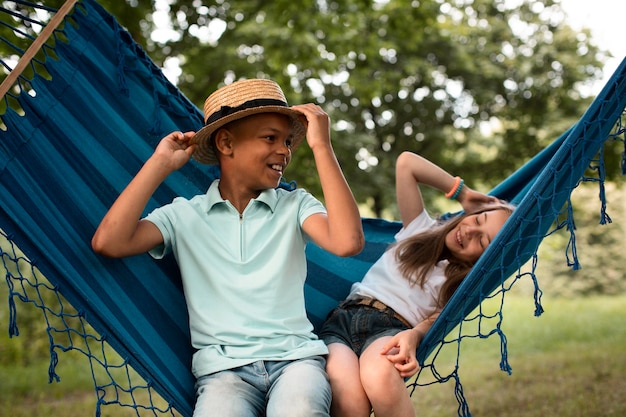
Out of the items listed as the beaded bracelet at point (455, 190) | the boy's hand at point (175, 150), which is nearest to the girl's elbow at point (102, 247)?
the boy's hand at point (175, 150)

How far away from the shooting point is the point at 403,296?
2.26 metres

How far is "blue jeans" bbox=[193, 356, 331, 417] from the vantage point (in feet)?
5.26

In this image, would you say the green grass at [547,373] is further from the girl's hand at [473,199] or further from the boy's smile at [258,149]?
the boy's smile at [258,149]

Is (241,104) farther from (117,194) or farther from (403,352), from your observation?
(403,352)

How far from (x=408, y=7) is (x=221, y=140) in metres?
4.40

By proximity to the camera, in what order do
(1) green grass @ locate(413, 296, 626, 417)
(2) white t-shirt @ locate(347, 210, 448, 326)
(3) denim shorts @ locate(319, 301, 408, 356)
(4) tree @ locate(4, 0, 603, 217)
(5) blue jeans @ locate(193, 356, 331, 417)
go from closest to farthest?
(5) blue jeans @ locate(193, 356, 331, 417), (3) denim shorts @ locate(319, 301, 408, 356), (2) white t-shirt @ locate(347, 210, 448, 326), (1) green grass @ locate(413, 296, 626, 417), (4) tree @ locate(4, 0, 603, 217)

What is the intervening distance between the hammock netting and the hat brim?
0.59 feet

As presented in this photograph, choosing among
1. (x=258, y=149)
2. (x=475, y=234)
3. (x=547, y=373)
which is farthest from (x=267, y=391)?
(x=547, y=373)

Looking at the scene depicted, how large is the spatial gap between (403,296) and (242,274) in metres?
0.61

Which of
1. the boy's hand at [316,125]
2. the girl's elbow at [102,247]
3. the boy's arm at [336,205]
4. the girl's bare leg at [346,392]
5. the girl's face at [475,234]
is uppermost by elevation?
the boy's hand at [316,125]

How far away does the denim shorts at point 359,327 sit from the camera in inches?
81.7

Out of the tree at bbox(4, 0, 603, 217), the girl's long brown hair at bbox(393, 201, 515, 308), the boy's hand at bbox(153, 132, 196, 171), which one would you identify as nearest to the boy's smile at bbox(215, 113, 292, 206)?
the boy's hand at bbox(153, 132, 196, 171)

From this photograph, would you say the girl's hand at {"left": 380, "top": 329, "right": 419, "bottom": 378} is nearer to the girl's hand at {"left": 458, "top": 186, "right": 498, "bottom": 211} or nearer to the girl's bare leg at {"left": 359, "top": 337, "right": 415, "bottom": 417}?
→ the girl's bare leg at {"left": 359, "top": 337, "right": 415, "bottom": 417}

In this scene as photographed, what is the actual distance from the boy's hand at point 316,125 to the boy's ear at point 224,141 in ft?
0.73
